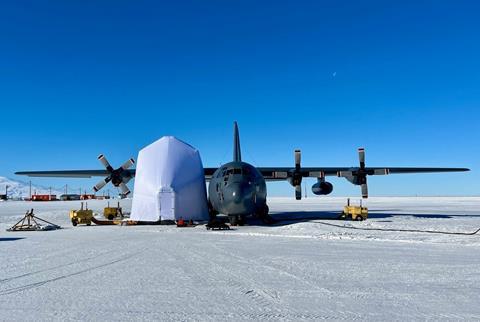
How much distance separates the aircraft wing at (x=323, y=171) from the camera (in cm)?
2956

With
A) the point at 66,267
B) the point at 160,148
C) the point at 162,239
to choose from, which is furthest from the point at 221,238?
the point at 160,148

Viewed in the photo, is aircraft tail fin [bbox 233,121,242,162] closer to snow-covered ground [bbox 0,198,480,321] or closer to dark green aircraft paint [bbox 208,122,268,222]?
dark green aircraft paint [bbox 208,122,268,222]

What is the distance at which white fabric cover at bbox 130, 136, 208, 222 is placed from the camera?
22688 millimetres

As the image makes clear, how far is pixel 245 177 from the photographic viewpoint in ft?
66.9

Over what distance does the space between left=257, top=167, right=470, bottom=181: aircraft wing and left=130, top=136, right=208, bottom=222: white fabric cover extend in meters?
6.78

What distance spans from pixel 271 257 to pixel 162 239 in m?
5.93

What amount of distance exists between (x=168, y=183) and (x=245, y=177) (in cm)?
532

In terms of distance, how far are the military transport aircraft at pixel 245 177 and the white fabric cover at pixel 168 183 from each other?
43.9 inches

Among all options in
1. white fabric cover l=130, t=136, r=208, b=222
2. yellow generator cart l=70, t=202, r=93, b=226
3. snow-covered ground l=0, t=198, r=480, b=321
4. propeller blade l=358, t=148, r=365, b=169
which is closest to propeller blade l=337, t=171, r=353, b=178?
propeller blade l=358, t=148, r=365, b=169

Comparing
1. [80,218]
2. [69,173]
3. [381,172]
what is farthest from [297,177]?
[69,173]

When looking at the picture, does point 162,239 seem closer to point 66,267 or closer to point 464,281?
point 66,267

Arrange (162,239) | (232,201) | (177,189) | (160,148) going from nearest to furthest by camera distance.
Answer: (162,239), (232,201), (177,189), (160,148)

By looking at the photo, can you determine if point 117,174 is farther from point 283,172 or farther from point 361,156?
point 361,156

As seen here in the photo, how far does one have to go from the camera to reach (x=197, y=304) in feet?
18.8
